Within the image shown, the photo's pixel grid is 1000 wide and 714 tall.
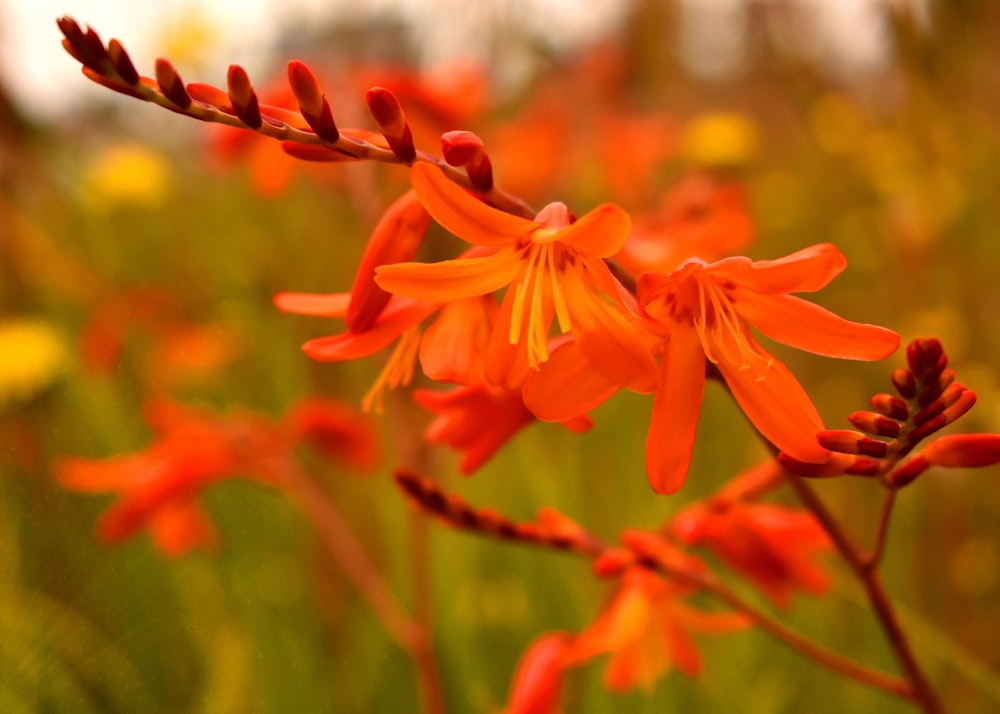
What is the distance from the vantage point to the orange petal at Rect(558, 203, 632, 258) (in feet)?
1.18

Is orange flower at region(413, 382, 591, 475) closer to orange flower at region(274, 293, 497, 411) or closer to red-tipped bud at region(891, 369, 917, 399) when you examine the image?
orange flower at region(274, 293, 497, 411)

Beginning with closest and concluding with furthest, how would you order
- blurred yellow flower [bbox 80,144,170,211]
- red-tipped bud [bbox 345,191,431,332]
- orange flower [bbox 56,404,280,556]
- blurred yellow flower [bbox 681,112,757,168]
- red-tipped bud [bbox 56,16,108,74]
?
red-tipped bud [bbox 56,16,108,74] → red-tipped bud [bbox 345,191,431,332] → orange flower [bbox 56,404,280,556] → blurred yellow flower [bbox 681,112,757,168] → blurred yellow flower [bbox 80,144,170,211]

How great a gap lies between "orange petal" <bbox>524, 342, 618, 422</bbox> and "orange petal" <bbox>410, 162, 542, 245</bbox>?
0.06m

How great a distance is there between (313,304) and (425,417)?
4.18 ft

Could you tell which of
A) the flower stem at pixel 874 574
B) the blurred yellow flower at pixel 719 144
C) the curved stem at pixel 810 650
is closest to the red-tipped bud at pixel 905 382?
the flower stem at pixel 874 574

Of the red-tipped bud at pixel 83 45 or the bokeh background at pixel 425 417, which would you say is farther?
the bokeh background at pixel 425 417

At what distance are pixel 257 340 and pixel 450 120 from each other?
87cm

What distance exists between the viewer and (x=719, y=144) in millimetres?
1947

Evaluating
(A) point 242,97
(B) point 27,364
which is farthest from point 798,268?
(B) point 27,364

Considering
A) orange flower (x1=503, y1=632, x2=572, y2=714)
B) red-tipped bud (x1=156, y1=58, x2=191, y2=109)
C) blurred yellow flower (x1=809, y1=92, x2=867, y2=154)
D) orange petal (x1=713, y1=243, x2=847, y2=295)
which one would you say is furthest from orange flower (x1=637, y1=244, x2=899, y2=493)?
blurred yellow flower (x1=809, y1=92, x2=867, y2=154)

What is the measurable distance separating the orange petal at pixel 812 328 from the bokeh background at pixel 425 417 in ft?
1.17

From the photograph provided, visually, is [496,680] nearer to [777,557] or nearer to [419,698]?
[419,698]

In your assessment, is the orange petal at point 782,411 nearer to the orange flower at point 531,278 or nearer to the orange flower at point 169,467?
the orange flower at point 531,278

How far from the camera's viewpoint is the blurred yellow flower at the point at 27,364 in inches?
54.6
